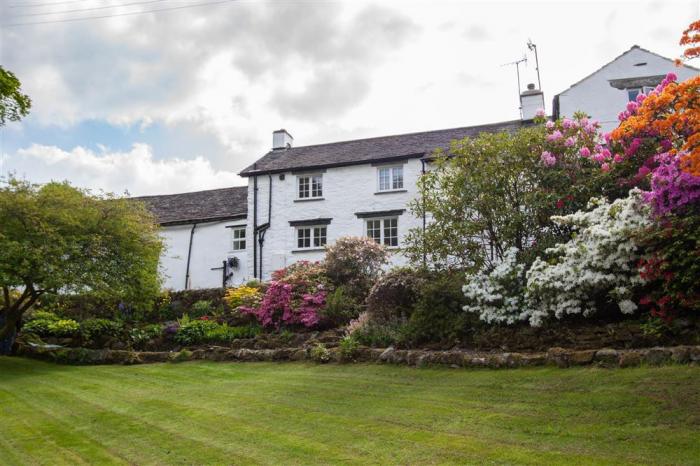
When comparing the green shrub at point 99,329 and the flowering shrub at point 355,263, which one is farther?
the green shrub at point 99,329

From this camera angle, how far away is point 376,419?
8172 mm

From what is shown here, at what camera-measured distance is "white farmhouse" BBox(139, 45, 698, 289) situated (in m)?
25.7

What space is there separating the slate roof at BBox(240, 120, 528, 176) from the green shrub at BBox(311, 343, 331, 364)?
47.5 feet

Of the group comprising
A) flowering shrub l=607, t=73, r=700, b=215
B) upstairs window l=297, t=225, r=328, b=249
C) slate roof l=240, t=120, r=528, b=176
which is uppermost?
slate roof l=240, t=120, r=528, b=176

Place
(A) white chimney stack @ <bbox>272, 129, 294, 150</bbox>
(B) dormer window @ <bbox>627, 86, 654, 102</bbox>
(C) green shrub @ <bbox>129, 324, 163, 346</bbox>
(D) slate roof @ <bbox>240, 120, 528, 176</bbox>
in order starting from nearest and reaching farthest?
(C) green shrub @ <bbox>129, 324, 163, 346</bbox> < (B) dormer window @ <bbox>627, 86, 654, 102</bbox> < (D) slate roof @ <bbox>240, 120, 528, 176</bbox> < (A) white chimney stack @ <bbox>272, 129, 294, 150</bbox>

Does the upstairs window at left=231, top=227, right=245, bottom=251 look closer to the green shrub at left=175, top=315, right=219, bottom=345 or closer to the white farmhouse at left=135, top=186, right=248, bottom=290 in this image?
the white farmhouse at left=135, top=186, right=248, bottom=290

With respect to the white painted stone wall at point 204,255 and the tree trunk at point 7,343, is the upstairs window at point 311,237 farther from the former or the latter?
the tree trunk at point 7,343

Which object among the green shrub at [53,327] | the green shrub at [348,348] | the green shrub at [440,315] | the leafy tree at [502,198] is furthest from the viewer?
the green shrub at [53,327]

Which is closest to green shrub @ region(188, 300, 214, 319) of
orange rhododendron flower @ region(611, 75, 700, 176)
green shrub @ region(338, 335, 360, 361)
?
green shrub @ region(338, 335, 360, 361)

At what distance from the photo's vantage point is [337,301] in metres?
15.9

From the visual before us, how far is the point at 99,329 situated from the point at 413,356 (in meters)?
11.5

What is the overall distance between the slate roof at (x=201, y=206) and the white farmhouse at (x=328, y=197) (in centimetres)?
11

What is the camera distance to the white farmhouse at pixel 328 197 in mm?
25734

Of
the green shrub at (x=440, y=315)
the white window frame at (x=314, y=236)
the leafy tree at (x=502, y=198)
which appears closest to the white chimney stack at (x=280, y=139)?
the white window frame at (x=314, y=236)
